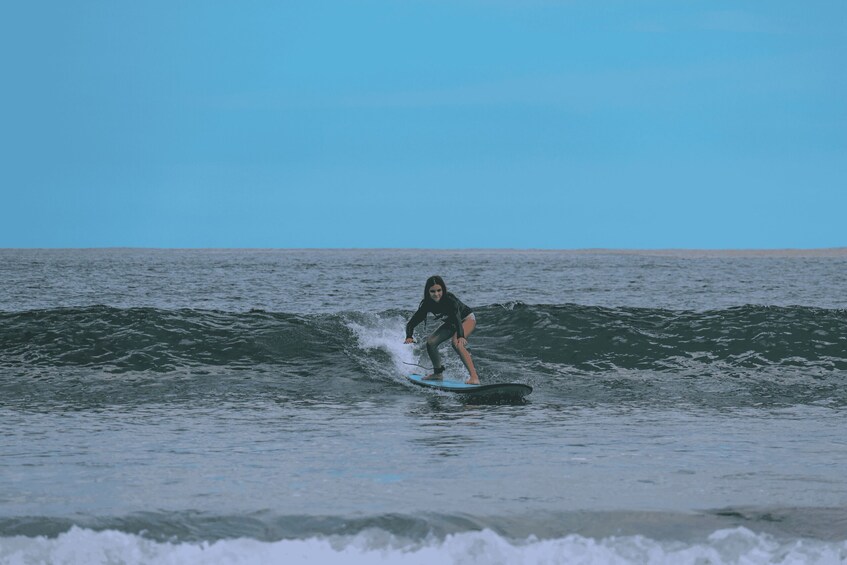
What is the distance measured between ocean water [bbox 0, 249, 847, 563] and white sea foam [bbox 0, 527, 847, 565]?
2 centimetres

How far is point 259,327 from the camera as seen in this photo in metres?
23.6

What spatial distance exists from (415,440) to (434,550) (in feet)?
14.8

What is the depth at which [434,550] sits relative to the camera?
7.55 metres

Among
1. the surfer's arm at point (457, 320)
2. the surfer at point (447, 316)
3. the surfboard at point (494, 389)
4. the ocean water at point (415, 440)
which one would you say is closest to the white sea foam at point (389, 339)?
the ocean water at point (415, 440)

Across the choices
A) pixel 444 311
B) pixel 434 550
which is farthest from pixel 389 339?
pixel 434 550

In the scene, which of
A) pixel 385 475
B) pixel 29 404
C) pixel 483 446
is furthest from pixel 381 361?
pixel 385 475

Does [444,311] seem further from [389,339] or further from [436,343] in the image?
[389,339]

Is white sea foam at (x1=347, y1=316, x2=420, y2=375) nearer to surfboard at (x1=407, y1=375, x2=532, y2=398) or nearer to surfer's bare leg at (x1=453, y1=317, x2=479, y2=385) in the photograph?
surfer's bare leg at (x1=453, y1=317, x2=479, y2=385)

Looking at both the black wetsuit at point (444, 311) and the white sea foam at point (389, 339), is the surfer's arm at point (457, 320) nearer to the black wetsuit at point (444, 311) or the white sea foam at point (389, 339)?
the black wetsuit at point (444, 311)

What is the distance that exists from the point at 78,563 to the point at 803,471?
707 centimetres

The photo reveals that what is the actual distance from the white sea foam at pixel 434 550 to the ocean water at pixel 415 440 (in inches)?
0.7

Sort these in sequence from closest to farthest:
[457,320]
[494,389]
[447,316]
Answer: [494,389]
[457,320]
[447,316]

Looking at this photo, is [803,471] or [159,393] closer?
[803,471]

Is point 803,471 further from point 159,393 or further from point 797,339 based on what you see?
point 797,339
